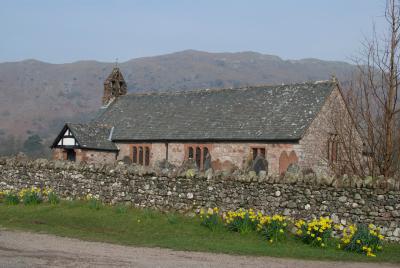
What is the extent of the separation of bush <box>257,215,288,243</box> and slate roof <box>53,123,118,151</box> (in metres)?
25.6

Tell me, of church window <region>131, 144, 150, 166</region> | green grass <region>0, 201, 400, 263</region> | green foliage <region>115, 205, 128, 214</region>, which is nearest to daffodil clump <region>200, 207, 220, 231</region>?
green grass <region>0, 201, 400, 263</region>

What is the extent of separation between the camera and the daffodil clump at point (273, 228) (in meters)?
15.9

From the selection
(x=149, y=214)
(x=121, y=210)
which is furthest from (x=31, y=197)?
(x=149, y=214)

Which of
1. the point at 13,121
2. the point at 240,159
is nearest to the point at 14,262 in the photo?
the point at 240,159

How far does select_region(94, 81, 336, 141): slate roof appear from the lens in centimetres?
3619

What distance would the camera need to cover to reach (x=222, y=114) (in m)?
40.1

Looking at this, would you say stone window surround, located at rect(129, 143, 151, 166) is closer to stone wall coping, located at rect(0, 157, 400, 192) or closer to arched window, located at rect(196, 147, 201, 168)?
arched window, located at rect(196, 147, 201, 168)

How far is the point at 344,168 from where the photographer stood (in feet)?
67.0

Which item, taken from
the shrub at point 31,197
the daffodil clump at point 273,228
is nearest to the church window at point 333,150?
the daffodil clump at point 273,228

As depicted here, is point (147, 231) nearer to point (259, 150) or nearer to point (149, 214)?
point (149, 214)

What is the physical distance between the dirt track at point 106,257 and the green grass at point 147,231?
0.88m

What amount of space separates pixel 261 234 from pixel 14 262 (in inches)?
311

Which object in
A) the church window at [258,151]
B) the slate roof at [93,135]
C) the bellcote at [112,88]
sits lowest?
the church window at [258,151]

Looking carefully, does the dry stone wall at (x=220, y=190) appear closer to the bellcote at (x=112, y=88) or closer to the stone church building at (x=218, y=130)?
the stone church building at (x=218, y=130)
